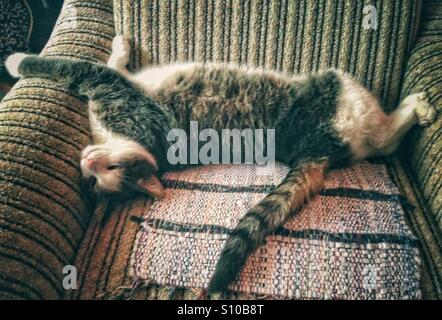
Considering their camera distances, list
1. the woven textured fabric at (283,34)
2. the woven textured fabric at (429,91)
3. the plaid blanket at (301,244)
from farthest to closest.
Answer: the woven textured fabric at (283,34) → the woven textured fabric at (429,91) → the plaid blanket at (301,244)

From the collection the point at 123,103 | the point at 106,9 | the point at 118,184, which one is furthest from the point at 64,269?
the point at 106,9

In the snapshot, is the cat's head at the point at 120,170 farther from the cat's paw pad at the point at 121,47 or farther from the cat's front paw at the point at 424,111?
the cat's front paw at the point at 424,111

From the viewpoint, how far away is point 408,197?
1.04m

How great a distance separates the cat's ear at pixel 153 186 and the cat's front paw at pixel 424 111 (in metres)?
0.69

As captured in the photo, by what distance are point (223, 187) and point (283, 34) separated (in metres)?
0.49

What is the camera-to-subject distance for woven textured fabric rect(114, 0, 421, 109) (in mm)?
1177

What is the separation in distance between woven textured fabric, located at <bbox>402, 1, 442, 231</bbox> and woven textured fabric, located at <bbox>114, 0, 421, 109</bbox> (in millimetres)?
43

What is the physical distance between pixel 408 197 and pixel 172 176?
23.4 inches

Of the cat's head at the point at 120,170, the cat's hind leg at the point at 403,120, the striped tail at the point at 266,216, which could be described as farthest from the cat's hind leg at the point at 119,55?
the cat's hind leg at the point at 403,120

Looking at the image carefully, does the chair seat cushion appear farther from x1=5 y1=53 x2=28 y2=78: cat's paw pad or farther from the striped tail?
x1=5 y1=53 x2=28 y2=78: cat's paw pad

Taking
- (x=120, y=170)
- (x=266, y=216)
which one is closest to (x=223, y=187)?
(x=266, y=216)

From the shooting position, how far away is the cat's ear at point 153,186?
3.46 ft

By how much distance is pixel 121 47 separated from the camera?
125 centimetres

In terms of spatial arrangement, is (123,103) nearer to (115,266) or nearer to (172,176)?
(172,176)
